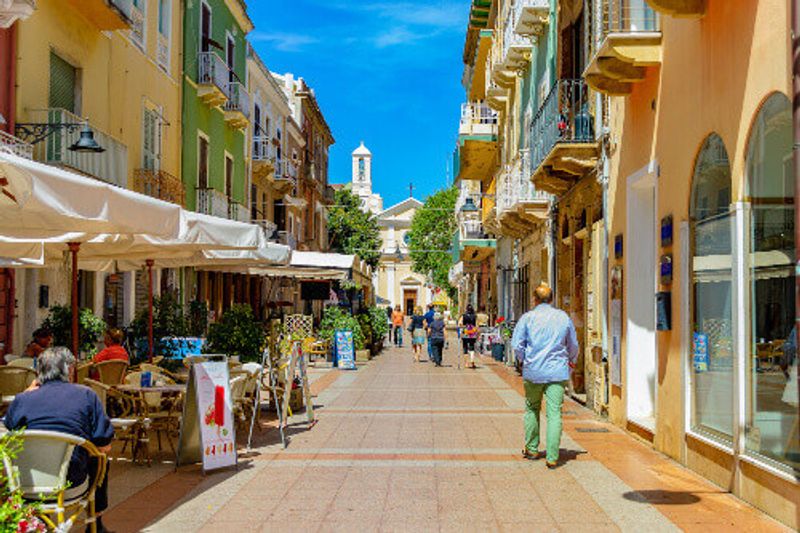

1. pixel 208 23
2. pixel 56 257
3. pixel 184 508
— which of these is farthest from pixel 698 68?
pixel 208 23

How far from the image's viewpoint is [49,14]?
1578cm

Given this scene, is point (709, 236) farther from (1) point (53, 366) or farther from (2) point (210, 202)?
(2) point (210, 202)

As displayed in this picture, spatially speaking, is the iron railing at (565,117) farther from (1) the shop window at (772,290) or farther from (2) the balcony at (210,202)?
(2) the balcony at (210,202)

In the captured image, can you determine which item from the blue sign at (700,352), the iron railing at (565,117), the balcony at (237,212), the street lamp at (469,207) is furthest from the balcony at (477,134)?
the blue sign at (700,352)

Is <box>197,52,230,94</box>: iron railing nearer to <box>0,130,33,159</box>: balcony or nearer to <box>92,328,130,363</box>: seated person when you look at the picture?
<box>0,130,33,159</box>: balcony

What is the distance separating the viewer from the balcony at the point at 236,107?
27.9 meters

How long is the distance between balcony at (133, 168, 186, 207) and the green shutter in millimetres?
3320

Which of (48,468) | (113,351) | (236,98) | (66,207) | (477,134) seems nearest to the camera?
(48,468)

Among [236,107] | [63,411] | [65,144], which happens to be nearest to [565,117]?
[65,144]

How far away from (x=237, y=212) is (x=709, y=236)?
22.2m

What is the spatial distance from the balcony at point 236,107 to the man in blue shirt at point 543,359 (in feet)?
63.7

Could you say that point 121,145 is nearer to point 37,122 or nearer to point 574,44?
point 37,122

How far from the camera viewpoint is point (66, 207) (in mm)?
6879

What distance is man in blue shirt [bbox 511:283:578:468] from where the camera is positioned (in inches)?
373
